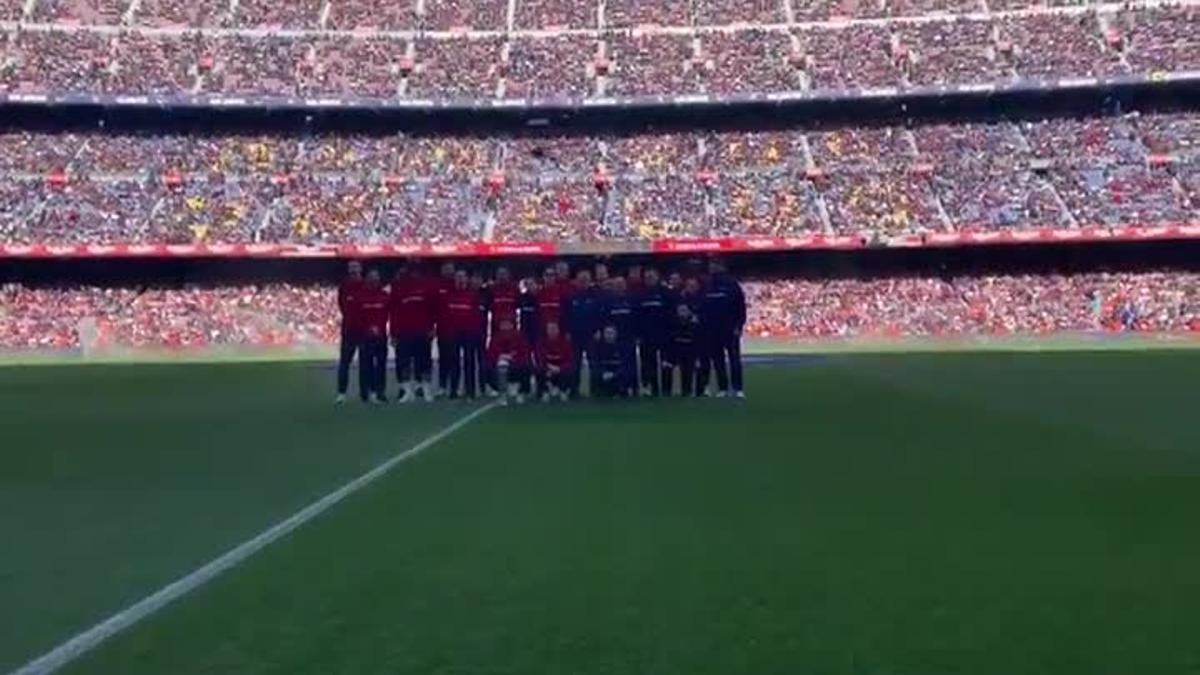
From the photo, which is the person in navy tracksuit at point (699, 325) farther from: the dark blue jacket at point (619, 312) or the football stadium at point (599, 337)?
the dark blue jacket at point (619, 312)

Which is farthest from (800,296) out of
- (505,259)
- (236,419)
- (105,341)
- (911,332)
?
(236,419)

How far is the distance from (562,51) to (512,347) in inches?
1457

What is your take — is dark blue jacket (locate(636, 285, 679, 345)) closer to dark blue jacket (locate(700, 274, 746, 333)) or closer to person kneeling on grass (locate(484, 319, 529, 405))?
dark blue jacket (locate(700, 274, 746, 333))

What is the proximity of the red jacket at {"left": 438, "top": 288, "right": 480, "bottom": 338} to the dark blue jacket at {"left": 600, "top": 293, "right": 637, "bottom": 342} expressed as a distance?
1.69 meters

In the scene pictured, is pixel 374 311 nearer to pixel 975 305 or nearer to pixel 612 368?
pixel 612 368

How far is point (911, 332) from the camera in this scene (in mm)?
47312

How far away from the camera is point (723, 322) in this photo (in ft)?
69.6

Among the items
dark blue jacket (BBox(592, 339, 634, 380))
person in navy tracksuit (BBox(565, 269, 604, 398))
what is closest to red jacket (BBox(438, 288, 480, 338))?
person in navy tracksuit (BBox(565, 269, 604, 398))

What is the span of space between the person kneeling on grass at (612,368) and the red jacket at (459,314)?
166cm

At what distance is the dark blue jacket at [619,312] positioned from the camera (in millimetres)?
20922

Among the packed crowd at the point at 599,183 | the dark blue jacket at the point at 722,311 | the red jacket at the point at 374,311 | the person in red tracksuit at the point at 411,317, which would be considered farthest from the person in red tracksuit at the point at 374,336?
the packed crowd at the point at 599,183

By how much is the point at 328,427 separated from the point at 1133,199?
38.3m

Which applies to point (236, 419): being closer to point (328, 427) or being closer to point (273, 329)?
point (328, 427)

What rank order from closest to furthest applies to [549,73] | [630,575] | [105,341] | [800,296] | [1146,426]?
1. [630,575]
2. [1146,426]
3. [105,341]
4. [800,296]
5. [549,73]
